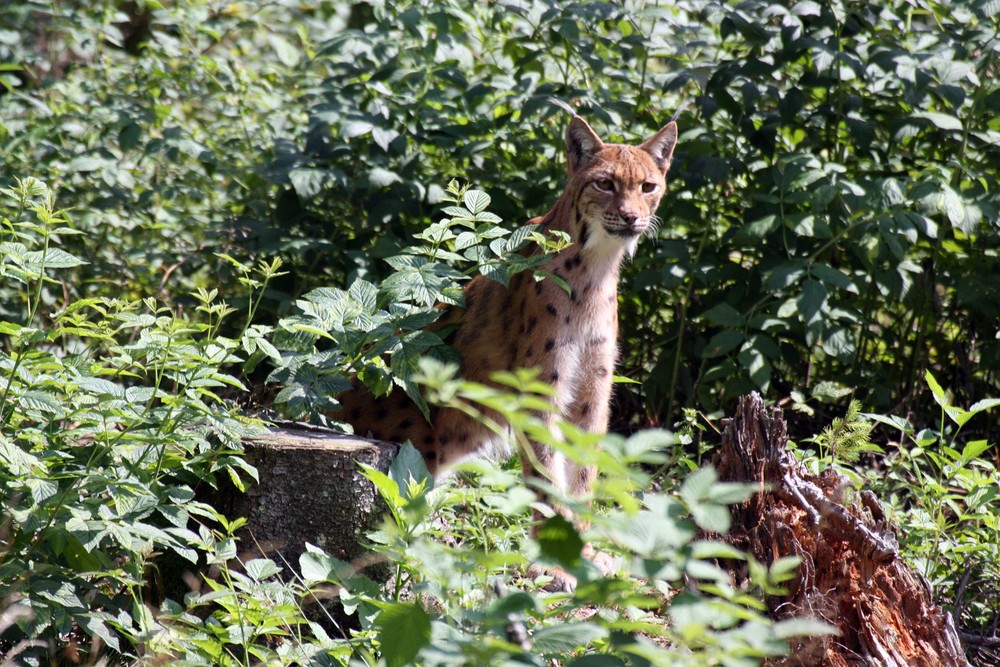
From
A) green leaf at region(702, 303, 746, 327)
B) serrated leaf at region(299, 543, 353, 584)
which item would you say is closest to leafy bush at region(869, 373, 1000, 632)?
green leaf at region(702, 303, 746, 327)

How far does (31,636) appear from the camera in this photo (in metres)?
3.70

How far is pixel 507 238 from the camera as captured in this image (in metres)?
6.20

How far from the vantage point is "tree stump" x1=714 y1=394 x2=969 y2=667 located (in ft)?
13.1

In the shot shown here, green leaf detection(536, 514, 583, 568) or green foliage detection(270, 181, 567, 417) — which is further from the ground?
green leaf detection(536, 514, 583, 568)

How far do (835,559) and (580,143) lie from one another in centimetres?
290

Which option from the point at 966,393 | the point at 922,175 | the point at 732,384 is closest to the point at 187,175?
the point at 732,384

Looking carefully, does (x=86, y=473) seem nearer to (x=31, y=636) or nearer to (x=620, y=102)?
(x=31, y=636)

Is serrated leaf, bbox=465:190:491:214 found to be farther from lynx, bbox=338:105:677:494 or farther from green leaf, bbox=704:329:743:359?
green leaf, bbox=704:329:743:359

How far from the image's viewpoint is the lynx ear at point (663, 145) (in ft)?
20.4

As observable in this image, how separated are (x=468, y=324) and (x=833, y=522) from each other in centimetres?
241

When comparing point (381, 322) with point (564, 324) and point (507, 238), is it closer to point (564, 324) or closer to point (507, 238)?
point (564, 324)

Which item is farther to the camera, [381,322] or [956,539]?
[956,539]

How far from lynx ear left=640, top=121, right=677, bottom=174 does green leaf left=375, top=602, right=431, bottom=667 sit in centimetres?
403

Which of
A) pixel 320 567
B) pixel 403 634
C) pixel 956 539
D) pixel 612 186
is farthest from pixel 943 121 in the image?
pixel 403 634
